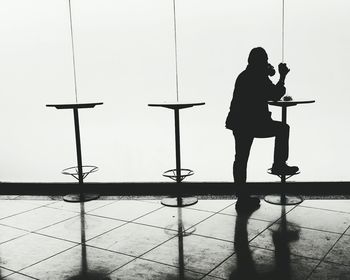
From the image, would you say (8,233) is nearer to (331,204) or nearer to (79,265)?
(79,265)

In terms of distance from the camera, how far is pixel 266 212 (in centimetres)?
438

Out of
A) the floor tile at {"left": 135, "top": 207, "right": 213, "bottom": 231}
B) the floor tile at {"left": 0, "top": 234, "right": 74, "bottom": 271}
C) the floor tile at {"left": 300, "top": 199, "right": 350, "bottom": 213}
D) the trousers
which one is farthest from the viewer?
the floor tile at {"left": 300, "top": 199, "right": 350, "bottom": 213}

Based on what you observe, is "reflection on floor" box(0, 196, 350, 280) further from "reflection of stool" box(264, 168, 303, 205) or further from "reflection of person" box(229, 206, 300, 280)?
"reflection of stool" box(264, 168, 303, 205)

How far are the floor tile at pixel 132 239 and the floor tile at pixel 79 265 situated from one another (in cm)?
12

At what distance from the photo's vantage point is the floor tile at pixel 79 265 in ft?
9.87

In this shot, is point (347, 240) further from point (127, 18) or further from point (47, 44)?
point (47, 44)

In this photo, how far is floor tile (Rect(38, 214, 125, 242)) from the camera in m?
3.85

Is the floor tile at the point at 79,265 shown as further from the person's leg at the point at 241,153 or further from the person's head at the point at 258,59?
the person's head at the point at 258,59

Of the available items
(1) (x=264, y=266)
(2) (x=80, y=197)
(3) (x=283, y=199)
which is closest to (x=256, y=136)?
(3) (x=283, y=199)

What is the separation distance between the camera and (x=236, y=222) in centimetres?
410

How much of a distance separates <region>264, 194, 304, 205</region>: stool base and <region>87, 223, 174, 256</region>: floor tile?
144cm

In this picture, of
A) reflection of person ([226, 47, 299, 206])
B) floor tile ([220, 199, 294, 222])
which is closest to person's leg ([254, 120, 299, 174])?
A: reflection of person ([226, 47, 299, 206])

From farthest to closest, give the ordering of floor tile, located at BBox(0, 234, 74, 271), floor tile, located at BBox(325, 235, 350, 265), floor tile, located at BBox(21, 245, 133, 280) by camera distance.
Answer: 1. floor tile, located at BBox(0, 234, 74, 271)
2. floor tile, located at BBox(325, 235, 350, 265)
3. floor tile, located at BBox(21, 245, 133, 280)

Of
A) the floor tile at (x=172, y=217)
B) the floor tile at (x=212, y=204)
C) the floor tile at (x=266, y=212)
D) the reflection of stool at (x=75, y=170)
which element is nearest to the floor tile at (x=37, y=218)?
the reflection of stool at (x=75, y=170)
